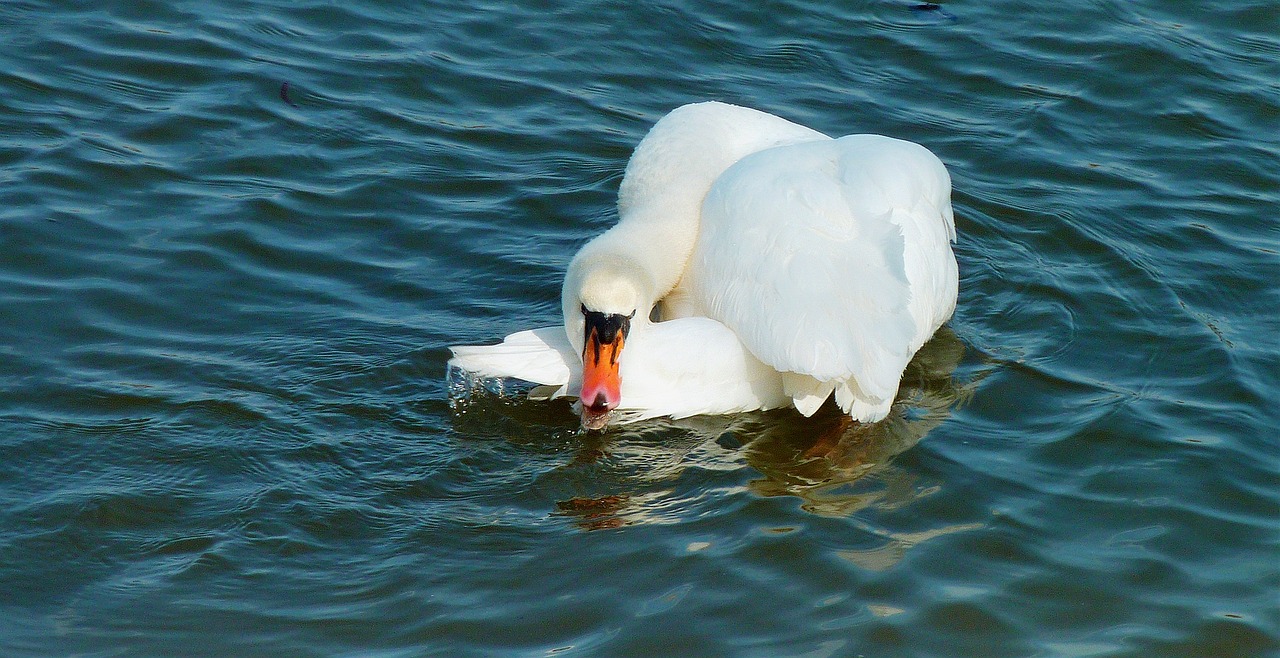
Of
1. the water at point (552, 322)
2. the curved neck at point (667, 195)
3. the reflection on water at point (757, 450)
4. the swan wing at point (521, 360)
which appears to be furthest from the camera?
the curved neck at point (667, 195)

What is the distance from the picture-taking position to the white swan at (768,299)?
195 inches

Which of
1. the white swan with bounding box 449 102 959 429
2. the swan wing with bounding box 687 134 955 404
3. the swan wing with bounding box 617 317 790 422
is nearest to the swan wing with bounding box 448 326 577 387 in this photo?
the white swan with bounding box 449 102 959 429

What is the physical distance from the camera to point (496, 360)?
4988 millimetres

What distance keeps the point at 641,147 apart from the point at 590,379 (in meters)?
1.88

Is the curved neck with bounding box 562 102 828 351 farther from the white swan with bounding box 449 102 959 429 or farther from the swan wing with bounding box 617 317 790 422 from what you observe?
the swan wing with bounding box 617 317 790 422

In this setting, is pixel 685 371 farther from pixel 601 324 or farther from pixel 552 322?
pixel 552 322

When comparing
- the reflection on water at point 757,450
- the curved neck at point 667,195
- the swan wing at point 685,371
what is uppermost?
the curved neck at point 667,195

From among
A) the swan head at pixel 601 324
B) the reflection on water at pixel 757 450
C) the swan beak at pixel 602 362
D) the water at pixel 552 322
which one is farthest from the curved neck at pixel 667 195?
the water at pixel 552 322

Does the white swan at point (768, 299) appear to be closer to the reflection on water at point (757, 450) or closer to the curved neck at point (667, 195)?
the curved neck at point (667, 195)

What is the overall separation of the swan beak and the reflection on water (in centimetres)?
29

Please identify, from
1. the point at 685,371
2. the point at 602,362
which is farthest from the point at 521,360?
the point at 685,371

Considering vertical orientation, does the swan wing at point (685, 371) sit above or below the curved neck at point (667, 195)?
below

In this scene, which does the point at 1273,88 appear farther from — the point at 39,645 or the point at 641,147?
the point at 39,645

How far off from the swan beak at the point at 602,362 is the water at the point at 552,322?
0.30 meters
